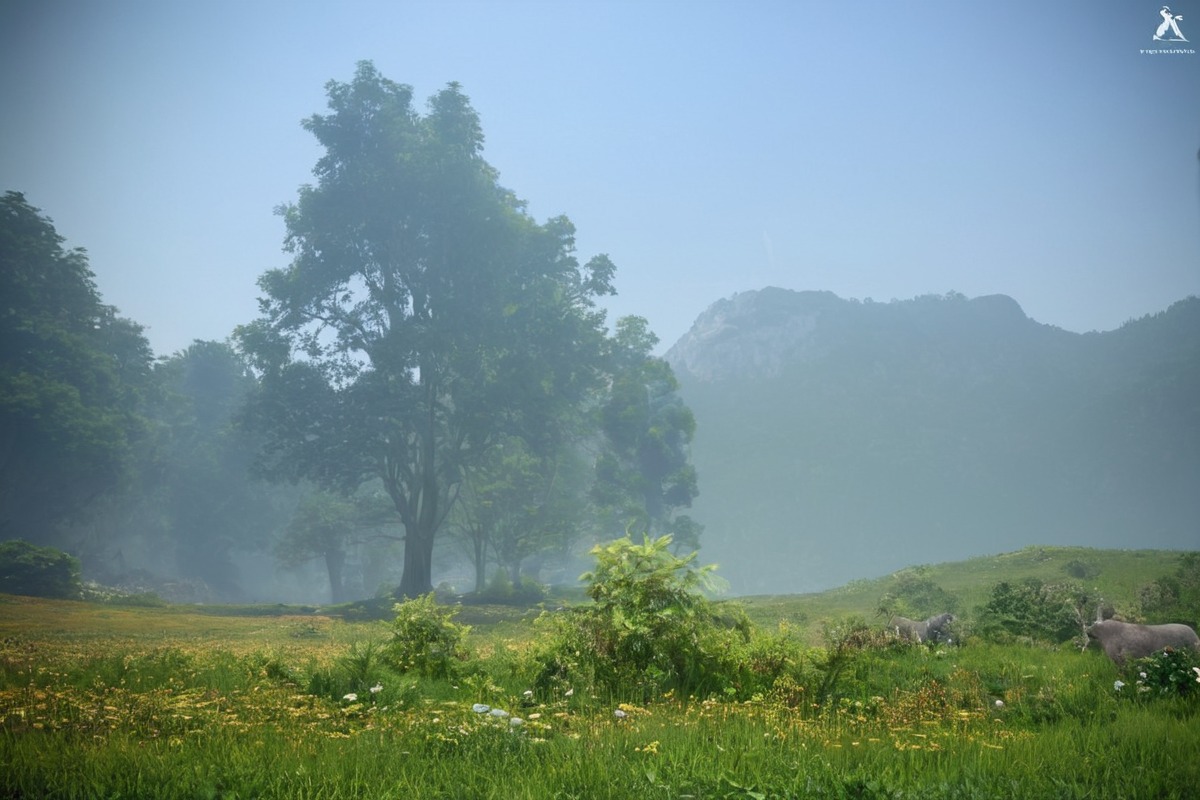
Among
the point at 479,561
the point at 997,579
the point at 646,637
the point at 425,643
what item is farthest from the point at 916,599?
the point at 479,561

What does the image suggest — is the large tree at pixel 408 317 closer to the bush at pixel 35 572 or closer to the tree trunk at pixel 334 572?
the bush at pixel 35 572

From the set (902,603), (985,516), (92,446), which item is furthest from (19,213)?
(985,516)

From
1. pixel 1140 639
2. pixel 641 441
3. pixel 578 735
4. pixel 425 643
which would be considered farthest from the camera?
pixel 641 441

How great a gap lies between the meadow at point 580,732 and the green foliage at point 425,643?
0.25 m

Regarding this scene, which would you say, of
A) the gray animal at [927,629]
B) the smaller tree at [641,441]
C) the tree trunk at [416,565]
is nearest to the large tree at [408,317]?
the tree trunk at [416,565]

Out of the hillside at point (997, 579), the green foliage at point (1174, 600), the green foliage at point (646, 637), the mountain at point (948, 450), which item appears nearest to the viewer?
the green foliage at point (646, 637)

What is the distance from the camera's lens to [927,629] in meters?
13.2

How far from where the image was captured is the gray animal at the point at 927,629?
12.6m

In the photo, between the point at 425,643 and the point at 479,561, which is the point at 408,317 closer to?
the point at 479,561

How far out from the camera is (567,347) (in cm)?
4325

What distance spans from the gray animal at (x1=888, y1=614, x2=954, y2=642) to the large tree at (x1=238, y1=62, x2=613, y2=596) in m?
29.8

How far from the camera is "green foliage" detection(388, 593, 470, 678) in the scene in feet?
28.9

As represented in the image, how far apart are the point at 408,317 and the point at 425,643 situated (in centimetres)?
3439

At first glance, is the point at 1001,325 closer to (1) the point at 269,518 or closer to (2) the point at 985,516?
(2) the point at 985,516
